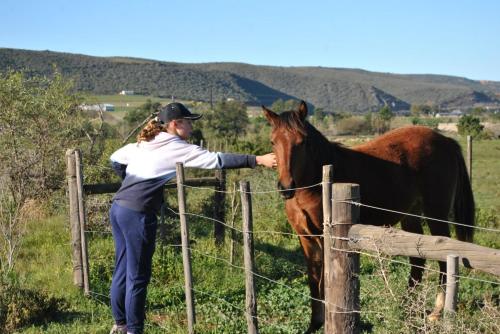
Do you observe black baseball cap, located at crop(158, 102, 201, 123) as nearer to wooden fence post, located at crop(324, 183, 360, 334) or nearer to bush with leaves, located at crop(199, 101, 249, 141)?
wooden fence post, located at crop(324, 183, 360, 334)

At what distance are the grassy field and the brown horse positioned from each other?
1.98 ft

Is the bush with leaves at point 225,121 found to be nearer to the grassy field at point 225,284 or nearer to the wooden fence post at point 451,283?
the grassy field at point 225,284

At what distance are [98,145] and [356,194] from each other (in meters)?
10.9

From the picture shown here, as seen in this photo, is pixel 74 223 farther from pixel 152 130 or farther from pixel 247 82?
pixel 247 82

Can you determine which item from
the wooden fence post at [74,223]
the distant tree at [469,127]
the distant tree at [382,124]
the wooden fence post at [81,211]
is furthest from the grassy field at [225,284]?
the distant tree at [382,124]

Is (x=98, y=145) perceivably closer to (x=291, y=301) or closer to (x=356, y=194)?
(x=291, y=301)

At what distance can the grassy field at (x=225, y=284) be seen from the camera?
3459mm

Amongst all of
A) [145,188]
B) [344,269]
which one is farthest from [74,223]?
[344,269]

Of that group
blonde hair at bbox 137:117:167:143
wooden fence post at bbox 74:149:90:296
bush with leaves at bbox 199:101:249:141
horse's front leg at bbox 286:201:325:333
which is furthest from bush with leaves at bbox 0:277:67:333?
bush with leaves at bbox 199:101:249:141

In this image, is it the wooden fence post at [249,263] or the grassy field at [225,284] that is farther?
the wooden fence post at [249,263]

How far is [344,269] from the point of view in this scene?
3328 mm

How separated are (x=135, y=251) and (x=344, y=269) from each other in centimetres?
205

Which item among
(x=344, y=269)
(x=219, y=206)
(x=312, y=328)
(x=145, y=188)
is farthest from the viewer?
(x=219, y=206)

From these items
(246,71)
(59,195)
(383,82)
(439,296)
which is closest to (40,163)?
(59,195)
